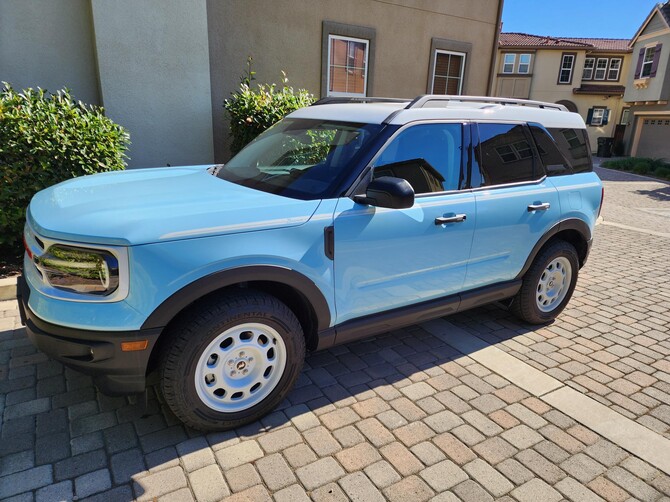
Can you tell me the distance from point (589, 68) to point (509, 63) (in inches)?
242

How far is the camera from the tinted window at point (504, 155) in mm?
3643

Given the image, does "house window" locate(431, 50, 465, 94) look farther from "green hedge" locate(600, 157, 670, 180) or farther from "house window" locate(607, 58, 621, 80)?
"house window" locate(607, 58, 621, 80)

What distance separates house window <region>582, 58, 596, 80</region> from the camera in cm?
3344

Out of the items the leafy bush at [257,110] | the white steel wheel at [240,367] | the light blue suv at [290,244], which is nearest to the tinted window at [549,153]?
the light blue suv at [290,244]

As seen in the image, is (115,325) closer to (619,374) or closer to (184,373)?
(184,373)

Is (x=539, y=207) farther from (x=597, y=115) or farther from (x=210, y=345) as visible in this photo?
(x=597, y=115)

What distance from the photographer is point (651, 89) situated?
2550 centimetres

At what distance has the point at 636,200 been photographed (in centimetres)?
1345

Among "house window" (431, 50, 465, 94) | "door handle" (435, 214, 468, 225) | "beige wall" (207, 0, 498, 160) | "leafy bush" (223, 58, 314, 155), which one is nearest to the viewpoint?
"door handle" (435, 214, 468, 225)

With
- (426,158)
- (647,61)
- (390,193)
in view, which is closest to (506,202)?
(426,158)

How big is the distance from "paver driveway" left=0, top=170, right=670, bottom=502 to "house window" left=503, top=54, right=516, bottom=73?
108 feet

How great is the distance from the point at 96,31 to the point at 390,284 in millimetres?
5770

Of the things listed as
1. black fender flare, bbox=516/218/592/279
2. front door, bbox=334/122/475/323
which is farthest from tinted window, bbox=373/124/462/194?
black fender flare, bbox=516/218/592/279

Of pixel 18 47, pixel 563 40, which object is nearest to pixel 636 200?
pixel 18 47
